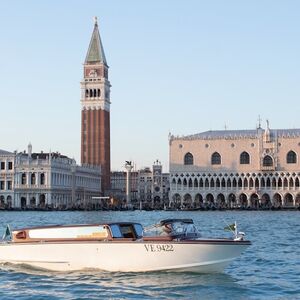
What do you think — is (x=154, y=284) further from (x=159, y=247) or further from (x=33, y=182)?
(x=33, y=182)

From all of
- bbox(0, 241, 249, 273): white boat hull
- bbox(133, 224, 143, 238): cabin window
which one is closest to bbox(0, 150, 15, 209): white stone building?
bbox(0, 241, 249, 273): white boat hull

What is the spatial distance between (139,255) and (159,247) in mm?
637

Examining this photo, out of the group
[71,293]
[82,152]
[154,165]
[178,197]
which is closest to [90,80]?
[82,152]

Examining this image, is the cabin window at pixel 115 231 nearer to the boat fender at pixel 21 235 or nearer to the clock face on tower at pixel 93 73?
the boat fender at pixel 21 235

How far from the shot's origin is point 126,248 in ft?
67.2

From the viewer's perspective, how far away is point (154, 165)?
19650 centimetres

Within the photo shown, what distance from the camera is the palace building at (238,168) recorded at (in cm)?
11075

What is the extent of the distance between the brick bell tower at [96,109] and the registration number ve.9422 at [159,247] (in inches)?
4331

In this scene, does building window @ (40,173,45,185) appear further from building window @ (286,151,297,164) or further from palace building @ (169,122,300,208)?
building window @ (286,151,297,164)

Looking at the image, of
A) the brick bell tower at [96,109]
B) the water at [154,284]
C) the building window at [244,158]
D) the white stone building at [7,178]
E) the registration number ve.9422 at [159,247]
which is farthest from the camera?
the brick bell tower at [96,109]

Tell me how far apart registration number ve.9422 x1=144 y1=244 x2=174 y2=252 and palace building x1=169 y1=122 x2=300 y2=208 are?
89068 mm

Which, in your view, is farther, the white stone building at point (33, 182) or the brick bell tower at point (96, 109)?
the brick bell tower at point (96, 109)

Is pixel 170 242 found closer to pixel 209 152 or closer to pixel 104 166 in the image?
pixel 209 152

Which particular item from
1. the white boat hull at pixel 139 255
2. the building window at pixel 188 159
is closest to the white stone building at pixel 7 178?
the building window at pixel 188 159
